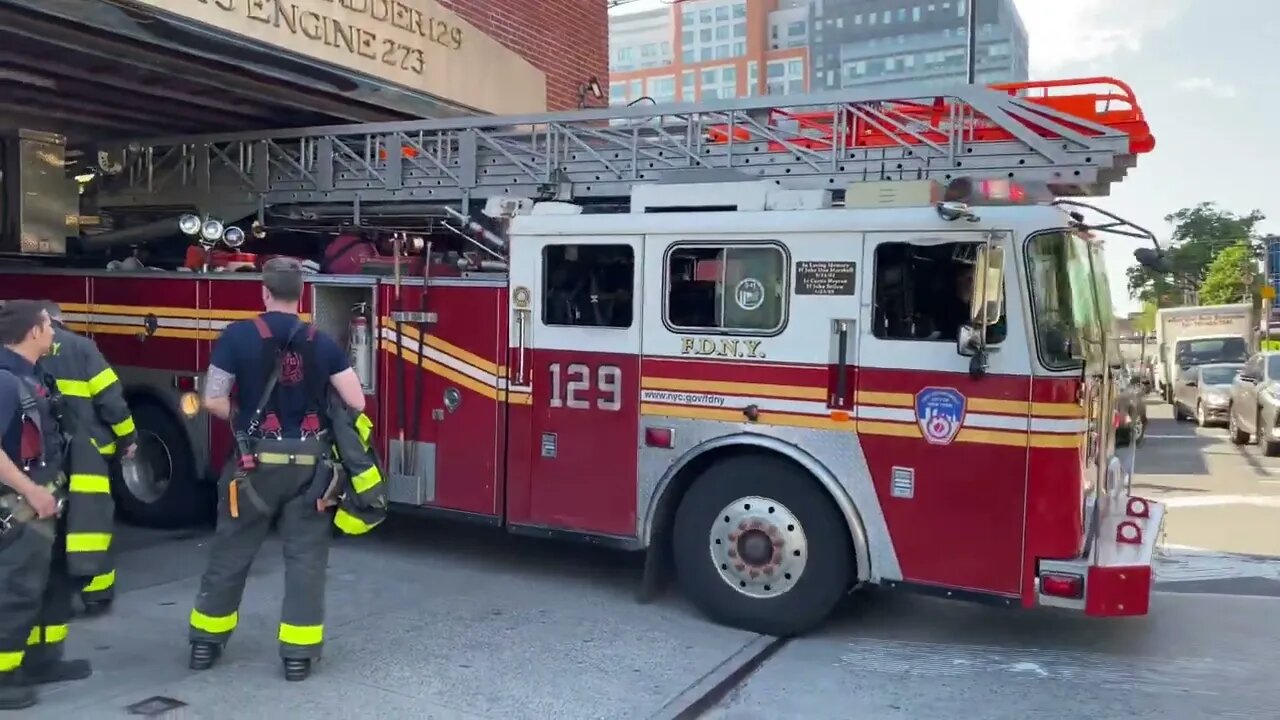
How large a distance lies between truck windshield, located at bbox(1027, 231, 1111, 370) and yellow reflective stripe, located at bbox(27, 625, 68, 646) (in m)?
4.58

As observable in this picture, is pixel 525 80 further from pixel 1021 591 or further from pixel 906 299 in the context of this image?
pixel 1021 591

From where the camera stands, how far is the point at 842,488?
5574mm

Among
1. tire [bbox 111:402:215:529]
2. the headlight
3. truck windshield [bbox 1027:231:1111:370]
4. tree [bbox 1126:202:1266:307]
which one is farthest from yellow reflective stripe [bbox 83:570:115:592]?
tree [bbox 1126:202:1266:307]

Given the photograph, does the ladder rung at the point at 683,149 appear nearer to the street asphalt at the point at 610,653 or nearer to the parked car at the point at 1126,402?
the parked car at the point at 1126,402

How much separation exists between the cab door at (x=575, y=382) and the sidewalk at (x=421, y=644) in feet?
1.89

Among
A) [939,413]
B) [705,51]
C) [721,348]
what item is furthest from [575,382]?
[705,51]

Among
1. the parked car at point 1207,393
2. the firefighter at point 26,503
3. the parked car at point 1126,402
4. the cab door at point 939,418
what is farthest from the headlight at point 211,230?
the parked car at point 1207,393

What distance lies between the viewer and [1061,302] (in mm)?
5332

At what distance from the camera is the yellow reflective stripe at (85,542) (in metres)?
4.75

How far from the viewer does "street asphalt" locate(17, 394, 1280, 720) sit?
188 inches

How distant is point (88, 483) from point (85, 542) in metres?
0.25

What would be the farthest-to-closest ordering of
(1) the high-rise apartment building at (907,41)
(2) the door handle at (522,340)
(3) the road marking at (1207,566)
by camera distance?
(1) the high-rise apartment building at (907,41) → (3) the road marking at (1207,566) → (2) the door handle at (522,340)

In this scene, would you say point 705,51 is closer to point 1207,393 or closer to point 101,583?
point 1207,393

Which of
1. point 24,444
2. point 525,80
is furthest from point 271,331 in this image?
point 525,80
